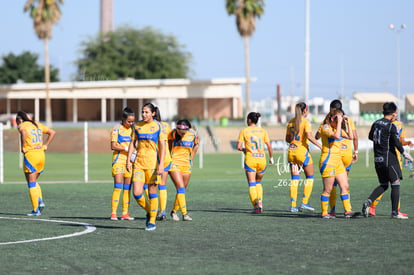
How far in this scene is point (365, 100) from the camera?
58.8 meters

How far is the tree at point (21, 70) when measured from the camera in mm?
100562

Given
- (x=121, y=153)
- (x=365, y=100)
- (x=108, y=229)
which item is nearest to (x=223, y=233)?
(x=108, y=229)

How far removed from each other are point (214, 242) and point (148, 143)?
2175 millimetres

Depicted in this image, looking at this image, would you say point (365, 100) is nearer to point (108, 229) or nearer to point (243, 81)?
point (243, 81)

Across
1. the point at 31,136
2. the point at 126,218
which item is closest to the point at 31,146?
the point at 31,136

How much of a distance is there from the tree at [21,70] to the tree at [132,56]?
7.73 metres

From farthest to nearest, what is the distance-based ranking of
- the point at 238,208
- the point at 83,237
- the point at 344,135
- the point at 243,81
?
the point at 243,81 → the point at 238,208 → the point at 344,135 → the point at 83,237

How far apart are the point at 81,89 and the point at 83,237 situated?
6328 cm

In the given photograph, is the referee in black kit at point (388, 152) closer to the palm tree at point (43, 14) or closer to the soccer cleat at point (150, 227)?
the soccer cleat at point (150, 227)

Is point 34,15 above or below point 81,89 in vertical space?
above

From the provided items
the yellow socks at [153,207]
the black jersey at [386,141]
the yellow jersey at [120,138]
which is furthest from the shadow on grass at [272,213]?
the yellow socks at [153,207]

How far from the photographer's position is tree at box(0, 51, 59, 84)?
10056 cm

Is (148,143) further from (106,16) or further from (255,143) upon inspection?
(106,16)

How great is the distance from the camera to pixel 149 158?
39.5 feet
